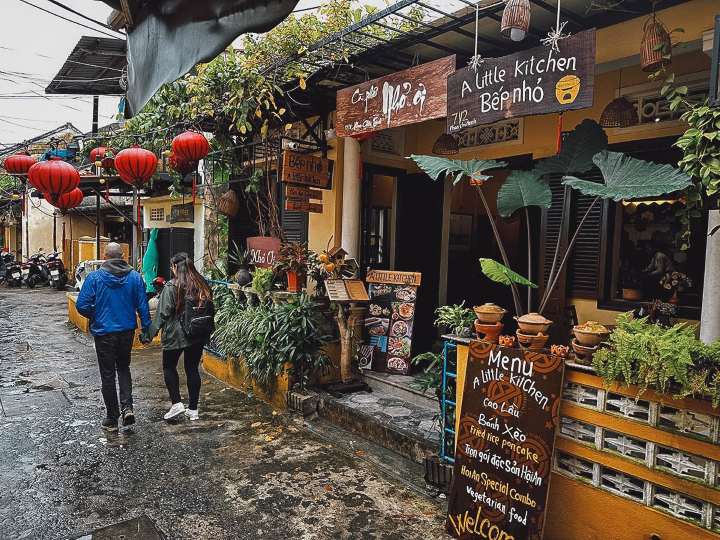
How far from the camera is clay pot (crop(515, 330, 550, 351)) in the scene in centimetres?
362

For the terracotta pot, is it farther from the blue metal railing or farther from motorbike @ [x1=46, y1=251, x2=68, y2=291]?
motorbike @ [x1=46, y1=251, x2=68, y2=291]

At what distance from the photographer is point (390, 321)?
22.7ft

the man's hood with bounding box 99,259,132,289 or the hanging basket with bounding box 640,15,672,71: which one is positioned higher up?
the hanging basket with bounding box 640,15,672,71

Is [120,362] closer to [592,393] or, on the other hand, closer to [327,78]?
[327,78]

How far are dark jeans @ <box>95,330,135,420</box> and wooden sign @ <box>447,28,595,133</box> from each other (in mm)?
4231

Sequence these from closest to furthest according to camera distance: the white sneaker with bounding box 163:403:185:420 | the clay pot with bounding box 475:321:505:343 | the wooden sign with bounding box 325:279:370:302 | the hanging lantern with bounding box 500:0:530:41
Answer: the hanging lantern with bounding box 500:0:530:41 → the clay pot with bounding box 475:321:505:343 → the white sneaker with bounding box 163:403:185:420 → the wooden sign with bounding box 325:279:370:302

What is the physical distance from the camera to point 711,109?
302 centimetres

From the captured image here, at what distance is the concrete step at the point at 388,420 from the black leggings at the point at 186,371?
5.14ft

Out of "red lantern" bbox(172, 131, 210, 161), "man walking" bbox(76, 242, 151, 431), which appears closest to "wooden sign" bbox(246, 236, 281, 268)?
"red lantern" bbox(172, 131, 210, 161)

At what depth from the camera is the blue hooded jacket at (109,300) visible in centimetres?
540

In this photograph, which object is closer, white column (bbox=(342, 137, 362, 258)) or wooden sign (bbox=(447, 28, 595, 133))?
wooden sign (bbox=(447, 28, 595, 133))

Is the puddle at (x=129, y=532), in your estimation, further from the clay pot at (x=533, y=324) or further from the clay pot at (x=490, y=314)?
the clay pot at (x=533, y=324)

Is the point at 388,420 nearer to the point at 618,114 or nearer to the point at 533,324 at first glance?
the point at 533,324

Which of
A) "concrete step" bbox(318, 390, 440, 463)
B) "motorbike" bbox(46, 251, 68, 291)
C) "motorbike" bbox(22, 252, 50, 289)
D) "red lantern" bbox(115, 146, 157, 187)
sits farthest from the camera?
"motorbike" bbox(22, 252, 50, 289)
